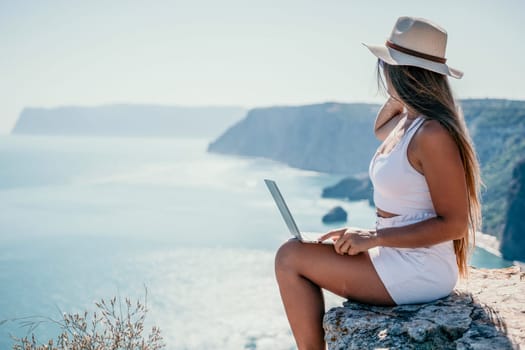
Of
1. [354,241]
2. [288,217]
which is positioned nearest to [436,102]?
[354,241]

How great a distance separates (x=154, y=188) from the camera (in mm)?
70250

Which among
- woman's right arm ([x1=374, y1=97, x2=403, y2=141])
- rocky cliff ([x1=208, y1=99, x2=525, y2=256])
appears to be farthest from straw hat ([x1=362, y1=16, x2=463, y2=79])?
rocky cliff ([x1=208, y1=99, x2=525, y2=256])

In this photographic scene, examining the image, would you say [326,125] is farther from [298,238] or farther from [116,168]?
[298,238]

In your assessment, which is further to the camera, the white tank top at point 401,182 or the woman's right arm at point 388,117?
the woman's right arm at point 388,117

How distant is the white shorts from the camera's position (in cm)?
181

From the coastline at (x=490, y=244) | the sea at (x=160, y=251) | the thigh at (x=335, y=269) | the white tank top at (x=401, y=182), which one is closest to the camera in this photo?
the white tank top at (x=401, y=182)

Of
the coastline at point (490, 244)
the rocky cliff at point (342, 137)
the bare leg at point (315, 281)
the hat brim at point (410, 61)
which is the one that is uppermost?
the hat brim at point (410, 61)

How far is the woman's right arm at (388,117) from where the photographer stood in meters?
2.30

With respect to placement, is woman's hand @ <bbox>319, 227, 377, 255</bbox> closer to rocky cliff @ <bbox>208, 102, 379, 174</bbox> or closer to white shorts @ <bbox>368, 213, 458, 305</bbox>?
white shorts @ <bbox>368, 213, 458, 305</bbox>

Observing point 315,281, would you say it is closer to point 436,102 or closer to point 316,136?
point 436,102

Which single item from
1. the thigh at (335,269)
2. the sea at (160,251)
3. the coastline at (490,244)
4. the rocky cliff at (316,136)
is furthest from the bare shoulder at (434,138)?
the rocky cliff at (316,136)

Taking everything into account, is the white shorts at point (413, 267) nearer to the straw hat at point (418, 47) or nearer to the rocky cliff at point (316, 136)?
the straw hat at point (418, 47)

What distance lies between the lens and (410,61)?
5.77 ft

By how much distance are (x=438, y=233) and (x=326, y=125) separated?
110 metres
